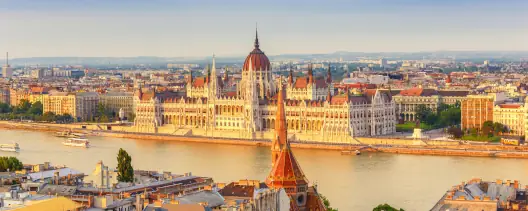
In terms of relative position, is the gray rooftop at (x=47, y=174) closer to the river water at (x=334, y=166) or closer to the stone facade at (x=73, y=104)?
the river water at (x=334, y=166)

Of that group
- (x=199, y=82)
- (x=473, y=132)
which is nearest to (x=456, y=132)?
(x=473, y=132)

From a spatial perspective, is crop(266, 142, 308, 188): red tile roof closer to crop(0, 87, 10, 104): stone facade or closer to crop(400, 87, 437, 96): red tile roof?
crop(400, 87, 437, 96): red tile roof

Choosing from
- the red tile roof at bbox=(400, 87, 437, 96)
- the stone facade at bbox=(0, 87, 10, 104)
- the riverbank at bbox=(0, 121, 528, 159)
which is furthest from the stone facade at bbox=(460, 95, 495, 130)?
the stone facade at bbox=(0, 87, 10, 104)

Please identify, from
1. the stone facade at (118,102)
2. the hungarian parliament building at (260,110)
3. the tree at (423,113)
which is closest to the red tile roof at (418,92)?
the tree at (423,113)

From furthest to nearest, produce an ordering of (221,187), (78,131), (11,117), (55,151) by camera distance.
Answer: (11,117) → (78,131) → (55,151) → (221,187)

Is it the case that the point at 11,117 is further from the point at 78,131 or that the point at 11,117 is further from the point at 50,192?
the point at 50,192

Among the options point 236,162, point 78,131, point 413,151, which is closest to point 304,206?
point 236,162
